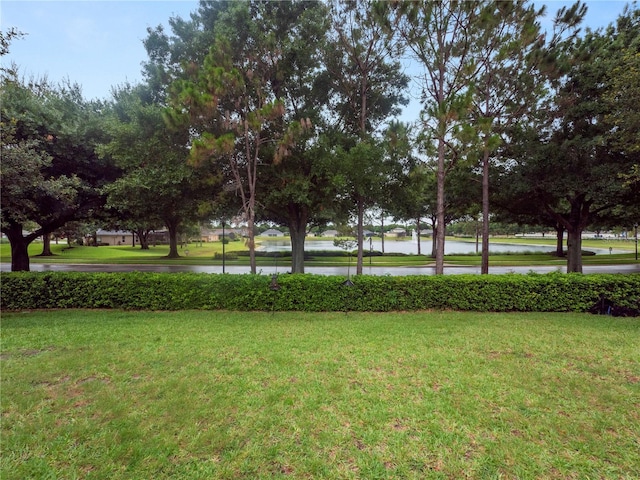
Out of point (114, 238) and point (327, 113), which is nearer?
point (327, 113)

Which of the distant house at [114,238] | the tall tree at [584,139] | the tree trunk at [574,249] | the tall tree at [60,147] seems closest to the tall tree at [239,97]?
the tall tree at [60,147]

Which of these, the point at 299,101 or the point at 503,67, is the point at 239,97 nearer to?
the point at 299,101

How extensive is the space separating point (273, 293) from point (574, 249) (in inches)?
633

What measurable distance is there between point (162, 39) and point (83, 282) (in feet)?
28.4

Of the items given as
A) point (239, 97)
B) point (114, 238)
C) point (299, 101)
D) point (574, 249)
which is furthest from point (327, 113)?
point (114, 238)

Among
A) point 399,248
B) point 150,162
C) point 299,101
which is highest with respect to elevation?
point 299,101

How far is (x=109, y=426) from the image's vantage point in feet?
9.41

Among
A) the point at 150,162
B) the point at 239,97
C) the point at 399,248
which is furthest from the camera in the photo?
the point at 399,248

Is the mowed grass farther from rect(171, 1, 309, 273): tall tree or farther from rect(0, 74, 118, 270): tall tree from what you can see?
rect(0, 74, 118, 270): tall tree

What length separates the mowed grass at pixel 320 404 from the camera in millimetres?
2416

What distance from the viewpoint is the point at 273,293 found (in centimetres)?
774

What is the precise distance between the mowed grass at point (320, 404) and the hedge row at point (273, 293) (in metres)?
1.92

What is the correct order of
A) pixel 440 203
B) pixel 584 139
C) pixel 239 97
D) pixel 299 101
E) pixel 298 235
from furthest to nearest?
pixel 298 235
pixel 584 139
pixel 299 101
pixel 440 203
pixel 239 97

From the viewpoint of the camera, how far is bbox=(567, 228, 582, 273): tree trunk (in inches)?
592
